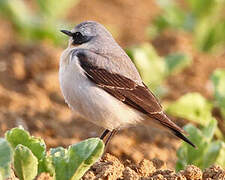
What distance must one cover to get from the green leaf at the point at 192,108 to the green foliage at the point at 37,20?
4412 millimetres

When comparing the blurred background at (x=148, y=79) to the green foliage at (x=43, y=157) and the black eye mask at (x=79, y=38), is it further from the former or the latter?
the green foliage at (x=43, y=157)

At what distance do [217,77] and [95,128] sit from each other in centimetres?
170

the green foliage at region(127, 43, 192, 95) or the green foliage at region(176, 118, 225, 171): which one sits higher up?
the green foliage at region(127, 43, 192, 95)

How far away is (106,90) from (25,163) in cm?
204

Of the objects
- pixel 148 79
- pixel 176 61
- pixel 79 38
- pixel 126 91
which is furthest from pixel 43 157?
pixel 176 61

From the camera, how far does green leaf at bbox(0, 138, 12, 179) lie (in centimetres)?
471

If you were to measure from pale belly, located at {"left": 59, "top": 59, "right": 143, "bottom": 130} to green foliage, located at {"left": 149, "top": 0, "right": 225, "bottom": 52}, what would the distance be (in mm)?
5077

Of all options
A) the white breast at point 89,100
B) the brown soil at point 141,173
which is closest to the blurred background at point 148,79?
the white breast at point 89,100

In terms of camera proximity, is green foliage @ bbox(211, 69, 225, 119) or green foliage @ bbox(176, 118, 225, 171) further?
green foliage @ bbox(211, 69, 225, 119)

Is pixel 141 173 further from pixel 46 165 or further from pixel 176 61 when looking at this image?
pixel 176 61

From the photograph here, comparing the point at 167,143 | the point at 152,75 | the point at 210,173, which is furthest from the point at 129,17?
the point at 210,173

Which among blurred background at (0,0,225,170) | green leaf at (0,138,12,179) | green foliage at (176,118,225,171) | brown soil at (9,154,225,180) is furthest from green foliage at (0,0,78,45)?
green leaf at (0,138,12,179)

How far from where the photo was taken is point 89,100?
636cm

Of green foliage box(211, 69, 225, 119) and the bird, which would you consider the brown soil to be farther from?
green foliage box(211, 69, 225, 119)
